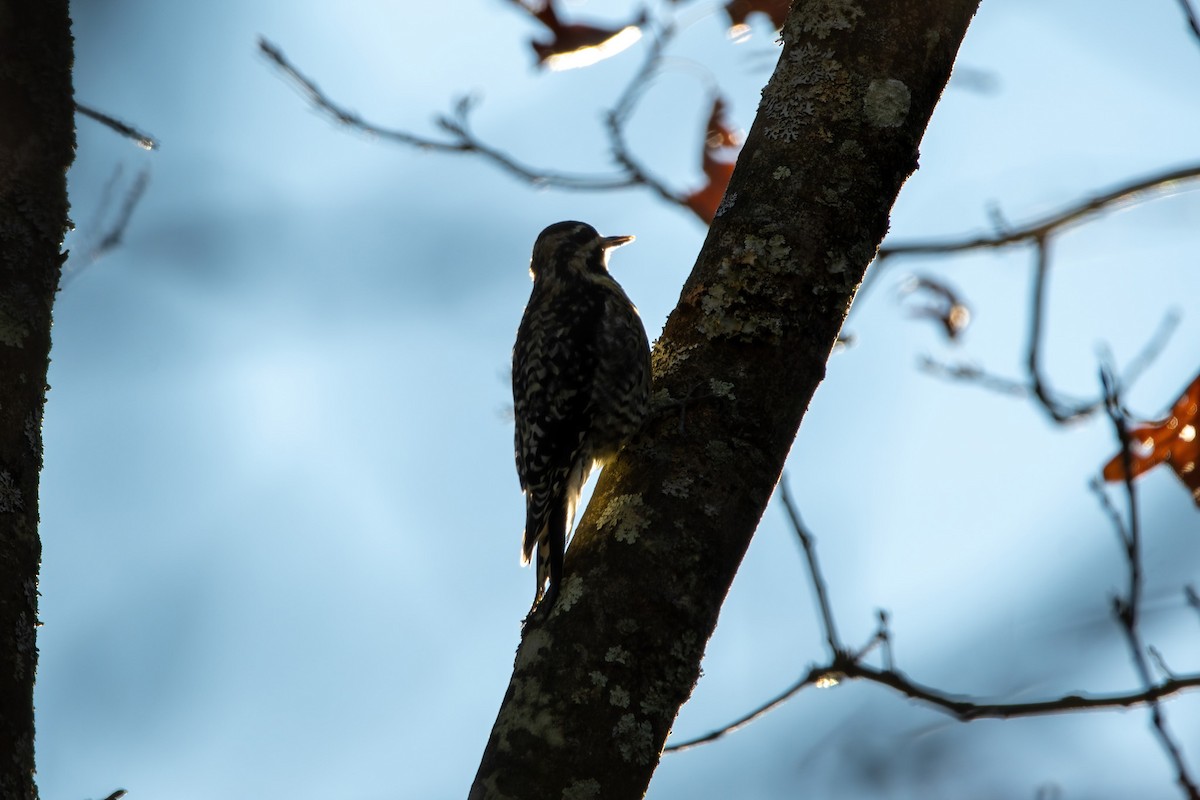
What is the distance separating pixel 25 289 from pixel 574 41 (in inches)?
128

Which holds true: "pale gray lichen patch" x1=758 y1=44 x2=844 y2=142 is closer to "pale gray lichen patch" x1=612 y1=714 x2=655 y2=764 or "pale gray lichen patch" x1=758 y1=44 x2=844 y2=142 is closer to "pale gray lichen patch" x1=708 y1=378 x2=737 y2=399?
"pale gray lichen patch" x1=708 y1=378 x2=737 y2=399

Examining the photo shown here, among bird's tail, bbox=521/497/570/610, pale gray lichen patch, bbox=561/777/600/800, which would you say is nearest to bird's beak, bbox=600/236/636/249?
bird's tail, bbox=521/497/570/610

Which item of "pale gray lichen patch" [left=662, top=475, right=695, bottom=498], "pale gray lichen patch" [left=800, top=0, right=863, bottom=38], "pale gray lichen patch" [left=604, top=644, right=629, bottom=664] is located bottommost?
"pale gray lichen patch" [left=604, top=644, right=629, bottom=664]

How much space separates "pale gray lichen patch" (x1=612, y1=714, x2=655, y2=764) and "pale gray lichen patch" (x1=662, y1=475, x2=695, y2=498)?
0.58 meters

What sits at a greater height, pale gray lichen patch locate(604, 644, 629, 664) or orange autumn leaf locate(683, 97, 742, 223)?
orange autumn leaf locate(683, 97, 742, 223)

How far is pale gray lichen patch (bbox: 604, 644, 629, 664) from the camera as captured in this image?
2.56 meters

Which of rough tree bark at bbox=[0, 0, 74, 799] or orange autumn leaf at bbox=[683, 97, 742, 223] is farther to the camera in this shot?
orange autumn leaf at bbox=[683, 97, 742, 223]

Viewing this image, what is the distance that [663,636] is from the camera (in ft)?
8.61

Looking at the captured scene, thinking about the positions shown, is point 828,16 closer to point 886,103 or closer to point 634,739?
point 886,103

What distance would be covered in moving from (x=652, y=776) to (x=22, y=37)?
6.73 feet

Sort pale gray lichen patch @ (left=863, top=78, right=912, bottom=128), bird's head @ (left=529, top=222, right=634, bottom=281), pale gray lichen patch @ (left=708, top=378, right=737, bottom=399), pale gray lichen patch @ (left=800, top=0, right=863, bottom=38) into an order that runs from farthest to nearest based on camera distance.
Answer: bird's head @ (left=529, top=222, right=634, bottom=281) → pale gray lichen patch @ (left=800, top=0, right=863, bottom=38) → pale gray lichen patch @ (left=863, top=78, right=912, bottom=128) → pale gray lichen patch @ (left=708, top=378, right=737, bottom=399)

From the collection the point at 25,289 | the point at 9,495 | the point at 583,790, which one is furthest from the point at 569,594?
the point at 25,289

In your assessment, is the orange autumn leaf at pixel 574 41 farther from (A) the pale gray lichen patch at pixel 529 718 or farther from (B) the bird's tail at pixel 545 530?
(A) the pale gray lichen patch at pixel 529 718

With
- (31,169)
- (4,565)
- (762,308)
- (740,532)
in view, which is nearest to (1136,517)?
(740,532)
